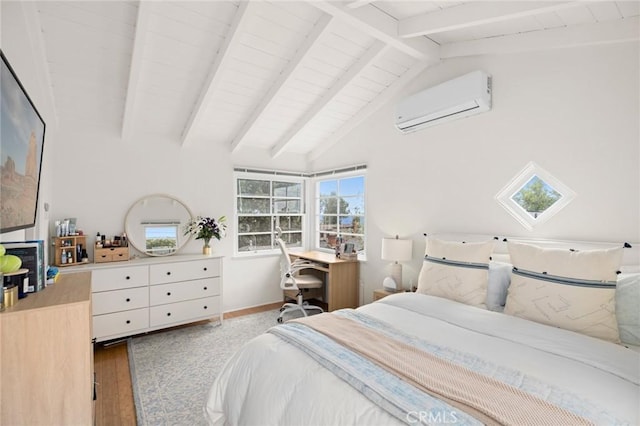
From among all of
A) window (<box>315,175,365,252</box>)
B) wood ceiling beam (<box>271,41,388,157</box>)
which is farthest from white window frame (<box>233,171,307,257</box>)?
wood ceiling beam (<box>271,41,388,157</box>)

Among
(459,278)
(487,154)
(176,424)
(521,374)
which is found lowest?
(176,424)

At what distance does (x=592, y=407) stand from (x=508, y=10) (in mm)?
2316

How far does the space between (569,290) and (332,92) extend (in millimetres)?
2659

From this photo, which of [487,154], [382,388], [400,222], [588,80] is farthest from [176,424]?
[588,80]

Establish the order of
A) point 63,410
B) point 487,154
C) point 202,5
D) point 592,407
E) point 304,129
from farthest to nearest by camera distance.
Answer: point 304,129
point 487,154
point 202,5
point 63,410
point 592,407

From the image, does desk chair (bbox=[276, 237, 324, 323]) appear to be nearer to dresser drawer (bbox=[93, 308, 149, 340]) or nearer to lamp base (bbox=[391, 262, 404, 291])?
lamp base (bbox=[391, 262, 404, 291])

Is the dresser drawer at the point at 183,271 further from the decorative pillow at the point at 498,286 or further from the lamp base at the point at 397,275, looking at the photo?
the decorative pillow at the point at 498,286

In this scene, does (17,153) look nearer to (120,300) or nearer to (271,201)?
(120,300)

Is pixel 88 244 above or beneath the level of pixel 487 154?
beneath

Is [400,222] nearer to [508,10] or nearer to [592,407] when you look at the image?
[508,10]

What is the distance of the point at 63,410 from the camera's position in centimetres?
132

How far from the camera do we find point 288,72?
9.61 ft

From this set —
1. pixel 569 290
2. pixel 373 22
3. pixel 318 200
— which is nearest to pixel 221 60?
pixel 373 22

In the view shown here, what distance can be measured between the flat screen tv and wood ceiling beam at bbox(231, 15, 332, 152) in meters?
1.90
